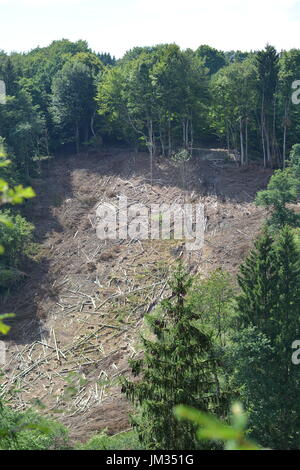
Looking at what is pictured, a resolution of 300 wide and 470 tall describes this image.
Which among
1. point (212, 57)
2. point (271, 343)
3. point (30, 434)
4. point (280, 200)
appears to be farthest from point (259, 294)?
point (212, 57)

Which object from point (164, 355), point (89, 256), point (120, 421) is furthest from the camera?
point (89, 256)

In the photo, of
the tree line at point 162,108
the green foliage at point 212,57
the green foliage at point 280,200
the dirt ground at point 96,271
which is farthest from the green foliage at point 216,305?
the green foliage at point 212,57

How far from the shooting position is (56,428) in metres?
20.4

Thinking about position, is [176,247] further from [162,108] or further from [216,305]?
[162,108]

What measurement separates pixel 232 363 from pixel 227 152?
26.5 metres

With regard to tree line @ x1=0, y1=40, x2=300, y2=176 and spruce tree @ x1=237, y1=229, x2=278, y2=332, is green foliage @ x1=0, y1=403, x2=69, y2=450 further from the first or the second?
tree line @ x1=0, y1=40, x2=300, y2=176

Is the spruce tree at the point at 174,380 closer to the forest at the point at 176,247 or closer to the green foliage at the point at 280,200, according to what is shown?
the forest at the point at 176,247

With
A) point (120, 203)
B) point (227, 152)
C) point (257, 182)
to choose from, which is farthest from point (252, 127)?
point (120, 203)

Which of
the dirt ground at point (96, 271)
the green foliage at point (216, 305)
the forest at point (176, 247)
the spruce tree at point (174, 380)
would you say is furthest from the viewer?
the dirt ground at point (96, 271)

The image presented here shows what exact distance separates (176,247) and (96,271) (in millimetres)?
4838

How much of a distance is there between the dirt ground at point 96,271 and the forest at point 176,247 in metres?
0.19

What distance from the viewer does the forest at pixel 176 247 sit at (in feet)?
50.4

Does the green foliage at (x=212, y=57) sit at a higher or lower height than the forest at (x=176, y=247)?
higher
